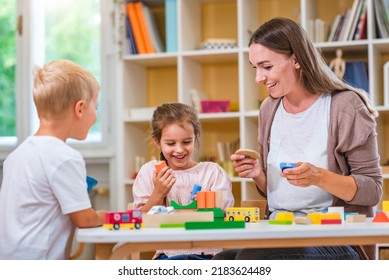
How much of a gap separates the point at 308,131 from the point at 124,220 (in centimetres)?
63

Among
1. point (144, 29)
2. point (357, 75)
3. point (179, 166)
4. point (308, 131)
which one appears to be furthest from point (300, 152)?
point (144, 29)

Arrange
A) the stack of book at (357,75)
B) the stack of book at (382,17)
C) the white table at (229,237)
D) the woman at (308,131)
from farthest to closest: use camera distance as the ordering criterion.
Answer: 1. the stack of book at (357,75)
2. the stack of book at (382,17)
3. the woman at (308,131)
4. the white table at (229,237)

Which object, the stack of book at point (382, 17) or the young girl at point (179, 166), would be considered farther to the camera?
the stack of book at point (382, 17)

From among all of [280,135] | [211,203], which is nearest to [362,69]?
[280,135]

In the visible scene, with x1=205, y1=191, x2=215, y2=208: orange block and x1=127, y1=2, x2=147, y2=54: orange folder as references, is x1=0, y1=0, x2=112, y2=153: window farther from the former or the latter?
x1=205, y1=191, x2=215, y2=208: orange block

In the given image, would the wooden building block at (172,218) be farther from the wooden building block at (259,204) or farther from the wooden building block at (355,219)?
the wooden building block at (259,204)

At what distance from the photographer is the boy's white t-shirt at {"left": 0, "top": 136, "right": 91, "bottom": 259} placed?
1.46 meters

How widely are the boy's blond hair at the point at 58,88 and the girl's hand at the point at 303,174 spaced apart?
1.63 ft

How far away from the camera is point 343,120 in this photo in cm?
174

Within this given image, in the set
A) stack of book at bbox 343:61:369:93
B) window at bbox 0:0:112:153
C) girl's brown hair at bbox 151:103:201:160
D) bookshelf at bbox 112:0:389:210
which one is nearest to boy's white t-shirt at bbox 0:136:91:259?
girl's brown hair at bbox 151:103:201:160

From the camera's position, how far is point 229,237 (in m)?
1.26

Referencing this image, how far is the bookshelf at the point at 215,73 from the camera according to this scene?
3.22 m

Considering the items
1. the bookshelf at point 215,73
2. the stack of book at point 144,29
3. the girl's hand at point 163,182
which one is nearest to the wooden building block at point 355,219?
the girl's hand at point 163,182
